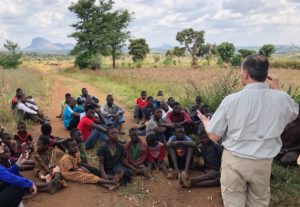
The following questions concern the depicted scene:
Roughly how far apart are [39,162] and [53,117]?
509 centimetres

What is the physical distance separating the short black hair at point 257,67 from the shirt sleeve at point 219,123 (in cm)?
32

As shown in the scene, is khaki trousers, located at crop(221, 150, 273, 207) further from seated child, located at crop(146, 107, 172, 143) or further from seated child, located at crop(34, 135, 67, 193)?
seated child, located at crop(146, 107, 172, 143)

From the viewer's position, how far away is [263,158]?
8.82 ft

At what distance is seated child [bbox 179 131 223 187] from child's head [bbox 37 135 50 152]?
6.74ft

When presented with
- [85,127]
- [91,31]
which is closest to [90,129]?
[85,127]

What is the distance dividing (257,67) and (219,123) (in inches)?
19.6

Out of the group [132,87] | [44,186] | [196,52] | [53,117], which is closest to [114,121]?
[53,117]

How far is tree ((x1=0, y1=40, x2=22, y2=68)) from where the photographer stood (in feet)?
110

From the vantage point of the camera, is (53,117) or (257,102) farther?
(53,117)

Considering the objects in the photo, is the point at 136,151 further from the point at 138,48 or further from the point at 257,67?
the point at 138,48

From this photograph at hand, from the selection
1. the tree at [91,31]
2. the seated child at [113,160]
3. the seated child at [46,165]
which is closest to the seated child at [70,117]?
the seated child at [46,165]

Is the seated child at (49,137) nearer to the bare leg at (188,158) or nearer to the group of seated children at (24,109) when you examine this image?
the bare leg at (188,158)

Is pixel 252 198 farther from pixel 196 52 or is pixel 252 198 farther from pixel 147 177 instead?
pixel 196 52

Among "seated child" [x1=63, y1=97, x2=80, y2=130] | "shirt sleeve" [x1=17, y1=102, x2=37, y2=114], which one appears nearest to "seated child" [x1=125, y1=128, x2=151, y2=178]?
"seated child" [x1=63, y1=97, x2=80, y2=130]
